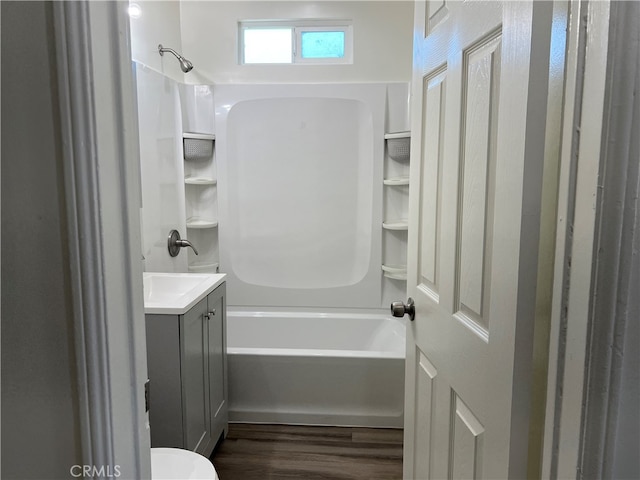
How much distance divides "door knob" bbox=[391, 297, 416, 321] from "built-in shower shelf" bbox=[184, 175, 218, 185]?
2.08 metres

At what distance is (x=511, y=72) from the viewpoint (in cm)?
77

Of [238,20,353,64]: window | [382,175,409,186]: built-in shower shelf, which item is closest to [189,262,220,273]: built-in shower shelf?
[382,175,409,186]: built-in shower shelf

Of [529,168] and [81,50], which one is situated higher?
[81,50]

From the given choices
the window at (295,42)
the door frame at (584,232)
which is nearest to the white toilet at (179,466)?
the door frame at (584,232)

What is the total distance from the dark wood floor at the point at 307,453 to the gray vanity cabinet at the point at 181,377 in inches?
8.5

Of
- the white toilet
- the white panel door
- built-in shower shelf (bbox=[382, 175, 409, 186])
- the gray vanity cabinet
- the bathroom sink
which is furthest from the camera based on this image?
built-in shower shelf (bbox=[382, 175, 409, 186])

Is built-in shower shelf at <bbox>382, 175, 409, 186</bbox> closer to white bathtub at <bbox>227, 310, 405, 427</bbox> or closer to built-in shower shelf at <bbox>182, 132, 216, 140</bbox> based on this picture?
white bathtub at <bbox>227, 310, 405, 427</bbox>

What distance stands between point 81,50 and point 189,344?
151 centimetres

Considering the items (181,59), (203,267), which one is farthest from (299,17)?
(203,267)

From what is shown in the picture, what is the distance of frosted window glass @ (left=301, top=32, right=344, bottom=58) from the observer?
3088mm

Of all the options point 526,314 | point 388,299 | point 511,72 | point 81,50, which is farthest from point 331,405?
point 81,50

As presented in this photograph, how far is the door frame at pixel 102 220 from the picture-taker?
0.54 metres

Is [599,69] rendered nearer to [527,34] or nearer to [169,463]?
[527,34]

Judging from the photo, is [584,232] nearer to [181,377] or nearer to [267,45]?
[181,377]
